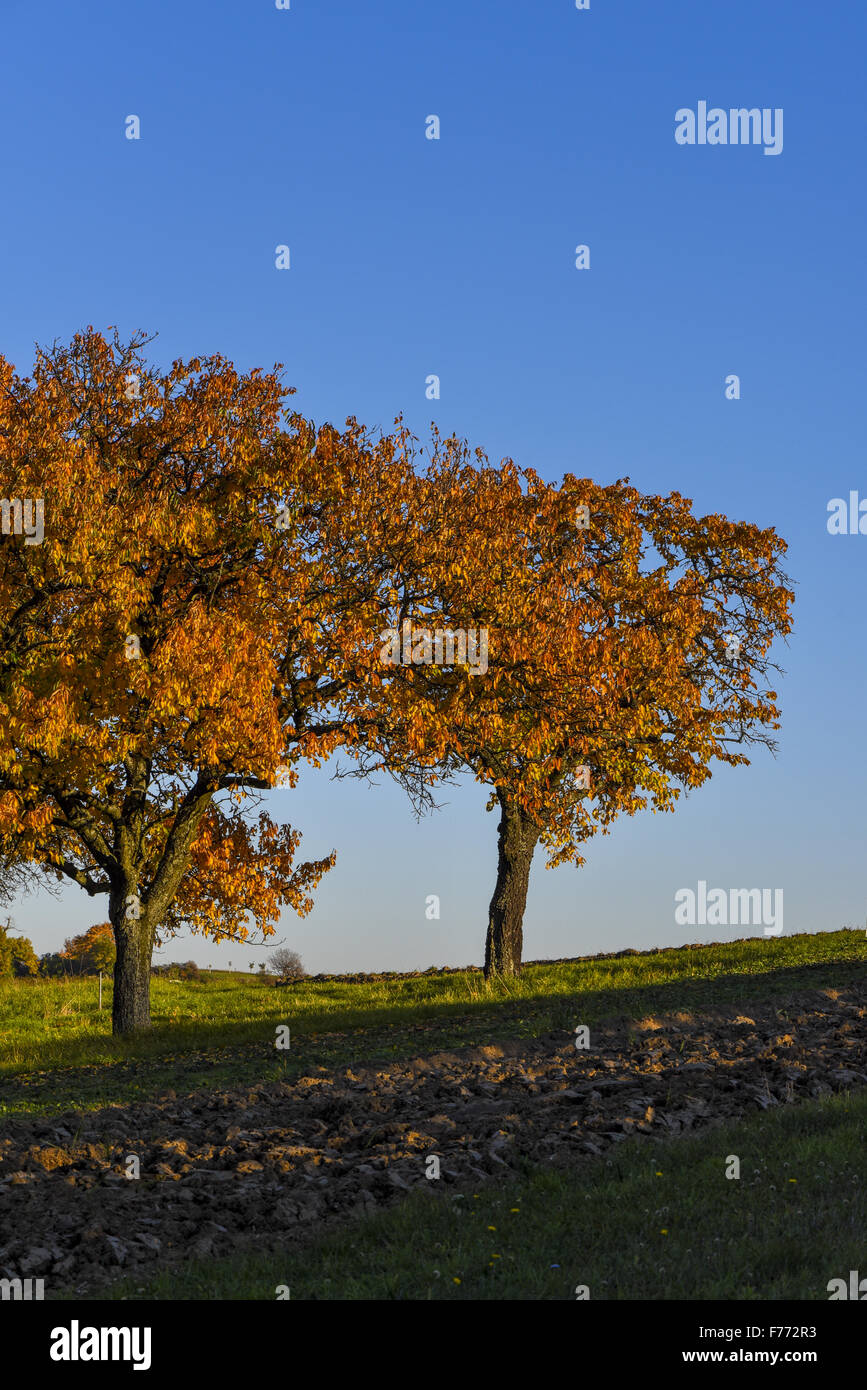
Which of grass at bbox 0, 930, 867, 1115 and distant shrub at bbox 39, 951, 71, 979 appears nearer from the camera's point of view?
grass at bbox 0, 930, 867, 1115

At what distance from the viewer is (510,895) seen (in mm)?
31000

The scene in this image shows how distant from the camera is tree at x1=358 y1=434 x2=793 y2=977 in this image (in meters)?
24.7

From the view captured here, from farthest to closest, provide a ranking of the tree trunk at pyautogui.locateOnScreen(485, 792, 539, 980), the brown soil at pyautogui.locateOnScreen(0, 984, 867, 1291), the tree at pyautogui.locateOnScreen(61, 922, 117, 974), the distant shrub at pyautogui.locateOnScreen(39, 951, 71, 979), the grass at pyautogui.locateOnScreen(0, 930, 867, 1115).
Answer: the distant shrub at pyautogui.locateOnScreen(39, 951, 71, 979) → the tree at pyautogui.locateOnScreen(61, 922, 117, 974) → the tree trunk at pyautogui.locateOnScreen(485, 792, 539, 980) → the grass at pyautogui.locateOnScreen(0, 930, 867, 1115) → the brown soil at pyautogui.locateOnScreen(0, 984, 867, 1291)

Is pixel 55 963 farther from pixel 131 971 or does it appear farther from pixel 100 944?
pixel 131 971

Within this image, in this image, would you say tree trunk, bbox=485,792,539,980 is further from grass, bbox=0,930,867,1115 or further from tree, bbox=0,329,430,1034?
tree, bbox=0,329,430,1034

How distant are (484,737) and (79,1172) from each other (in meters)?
15.1

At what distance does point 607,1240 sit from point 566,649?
18.2m

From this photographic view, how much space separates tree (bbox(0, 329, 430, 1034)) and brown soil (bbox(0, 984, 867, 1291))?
818cm

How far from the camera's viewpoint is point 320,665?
2362 centimetres

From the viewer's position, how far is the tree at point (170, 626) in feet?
68.8

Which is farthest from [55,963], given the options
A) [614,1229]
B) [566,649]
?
[614,1229]

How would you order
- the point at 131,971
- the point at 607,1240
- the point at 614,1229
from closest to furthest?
the point at 607,1240
the point at 614,1229
the point at 131,971

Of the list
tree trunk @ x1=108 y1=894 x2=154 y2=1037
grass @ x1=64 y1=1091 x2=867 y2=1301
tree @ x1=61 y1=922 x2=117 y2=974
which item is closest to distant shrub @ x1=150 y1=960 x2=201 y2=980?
tree @ x1=61 y1=922 x2=117 y2=974

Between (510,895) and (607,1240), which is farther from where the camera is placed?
(510,895)
